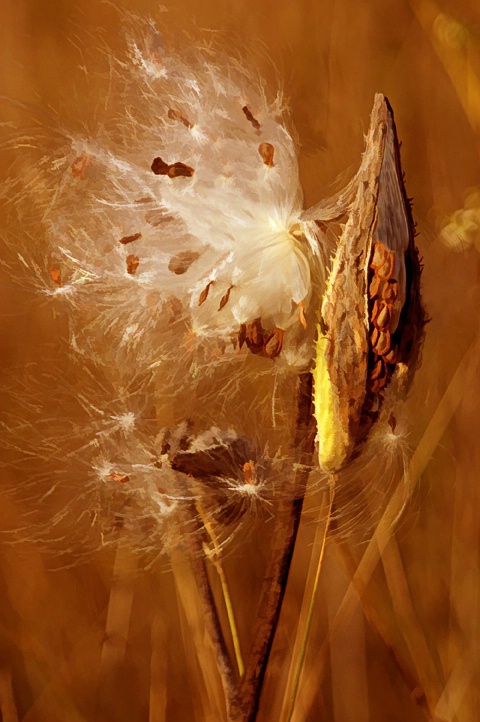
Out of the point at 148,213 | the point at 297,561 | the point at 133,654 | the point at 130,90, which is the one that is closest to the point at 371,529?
the point at 297,561

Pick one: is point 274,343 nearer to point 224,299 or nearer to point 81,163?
point 224,299

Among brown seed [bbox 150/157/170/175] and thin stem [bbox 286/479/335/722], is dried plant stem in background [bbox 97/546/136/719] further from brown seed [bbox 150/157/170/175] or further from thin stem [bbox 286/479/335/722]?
brown seed [bbox 150/157/170/175]

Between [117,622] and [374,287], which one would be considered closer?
[374,287]

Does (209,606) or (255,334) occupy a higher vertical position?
(255,334)

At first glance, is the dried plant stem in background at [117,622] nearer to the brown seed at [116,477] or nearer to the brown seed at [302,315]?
the brown seed at [116,477]

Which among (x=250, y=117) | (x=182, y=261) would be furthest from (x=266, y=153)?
(x=182, y=261)

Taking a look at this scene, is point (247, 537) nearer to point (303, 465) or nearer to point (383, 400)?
point (303, 465)
